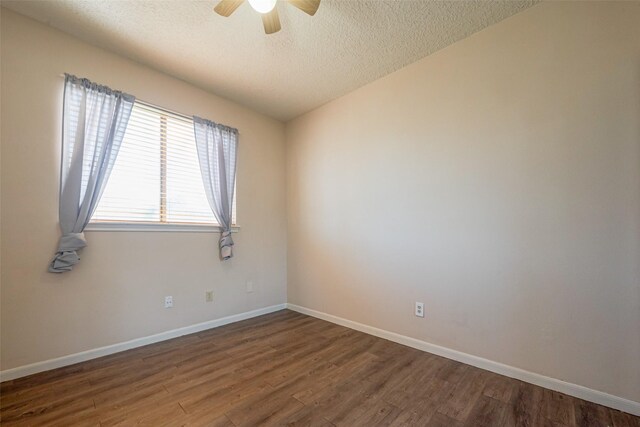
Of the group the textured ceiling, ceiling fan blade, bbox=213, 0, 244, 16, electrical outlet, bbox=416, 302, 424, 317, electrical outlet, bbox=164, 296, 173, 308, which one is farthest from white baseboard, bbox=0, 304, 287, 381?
ceiling fan blade, bbox=213, 0, 244, 16

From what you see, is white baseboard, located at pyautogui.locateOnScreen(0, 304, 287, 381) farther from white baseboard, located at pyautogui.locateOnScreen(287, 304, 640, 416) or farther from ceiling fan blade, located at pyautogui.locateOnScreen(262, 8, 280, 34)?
ceiling fan blade, located at pyautogui.locateOnScreen(262, 8, 280, 34)

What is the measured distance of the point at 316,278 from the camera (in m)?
3.42

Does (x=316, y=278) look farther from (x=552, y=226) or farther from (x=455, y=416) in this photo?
(x=552, y=226)

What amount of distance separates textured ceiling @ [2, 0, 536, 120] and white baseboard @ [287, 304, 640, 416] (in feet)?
8.56

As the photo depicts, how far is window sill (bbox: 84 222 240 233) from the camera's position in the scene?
2.29 metres

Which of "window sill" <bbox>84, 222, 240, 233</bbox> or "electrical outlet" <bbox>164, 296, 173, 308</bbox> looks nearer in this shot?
"window sill" <bbox>84, 222, 240, 233</bbox>

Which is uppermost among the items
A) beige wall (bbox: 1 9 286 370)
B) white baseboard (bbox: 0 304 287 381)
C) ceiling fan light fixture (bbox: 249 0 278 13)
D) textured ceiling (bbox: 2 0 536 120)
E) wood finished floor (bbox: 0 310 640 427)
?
textured ceiling (bbox: 2 0 536 120)

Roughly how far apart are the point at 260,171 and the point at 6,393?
2805mm

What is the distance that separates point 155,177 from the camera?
265cm

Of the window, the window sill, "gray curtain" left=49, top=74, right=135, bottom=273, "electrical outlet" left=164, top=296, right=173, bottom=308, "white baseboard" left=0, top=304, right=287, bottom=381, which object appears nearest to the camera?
"white baseboard" left=0, top=304, right=287, bottom=381

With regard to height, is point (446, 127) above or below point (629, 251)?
above

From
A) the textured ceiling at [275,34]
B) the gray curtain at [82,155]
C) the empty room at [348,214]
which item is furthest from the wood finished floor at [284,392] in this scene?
the textured ceiling at [275,34]

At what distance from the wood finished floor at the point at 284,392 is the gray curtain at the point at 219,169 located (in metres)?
1.26

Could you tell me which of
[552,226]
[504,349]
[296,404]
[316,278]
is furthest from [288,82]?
[504,349]
